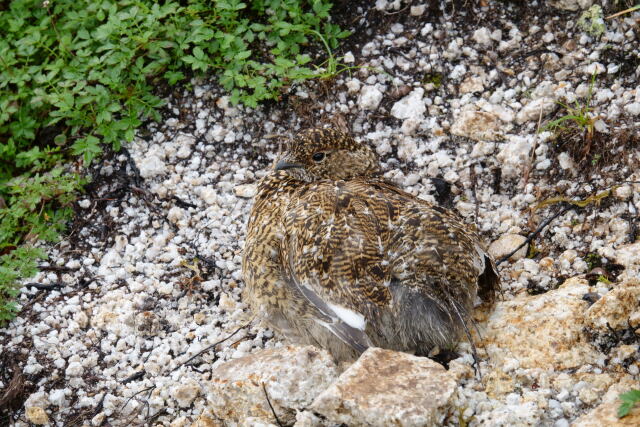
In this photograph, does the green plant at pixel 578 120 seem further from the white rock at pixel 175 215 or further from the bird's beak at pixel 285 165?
the white rock at pixel 175 215

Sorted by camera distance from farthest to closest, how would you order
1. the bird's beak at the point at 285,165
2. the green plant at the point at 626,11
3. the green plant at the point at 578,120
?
1. the green plant at the point at 626,11
2. the bird's beak at the point at 285,165
3. the green plant at the point at 578,120

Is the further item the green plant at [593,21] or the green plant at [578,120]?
the green plant at [593,21]

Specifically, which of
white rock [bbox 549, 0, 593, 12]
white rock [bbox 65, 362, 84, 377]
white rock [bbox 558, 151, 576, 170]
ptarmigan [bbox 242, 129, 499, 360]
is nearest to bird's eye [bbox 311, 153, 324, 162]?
ptarmigan [bbox 242, 129, 499, 360]

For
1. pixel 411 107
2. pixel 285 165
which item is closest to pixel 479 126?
pixel 411 107

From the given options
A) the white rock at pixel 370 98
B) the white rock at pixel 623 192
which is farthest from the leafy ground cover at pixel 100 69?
the white rock at pixel 623 192

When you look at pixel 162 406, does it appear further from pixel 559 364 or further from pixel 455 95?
pixel 455 95

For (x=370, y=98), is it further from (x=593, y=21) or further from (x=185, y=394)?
(x=185, y=394)

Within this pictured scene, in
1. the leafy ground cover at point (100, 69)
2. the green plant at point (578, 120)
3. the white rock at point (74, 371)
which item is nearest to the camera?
the white rock at point (74, 371)

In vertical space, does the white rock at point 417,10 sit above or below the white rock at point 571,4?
below
